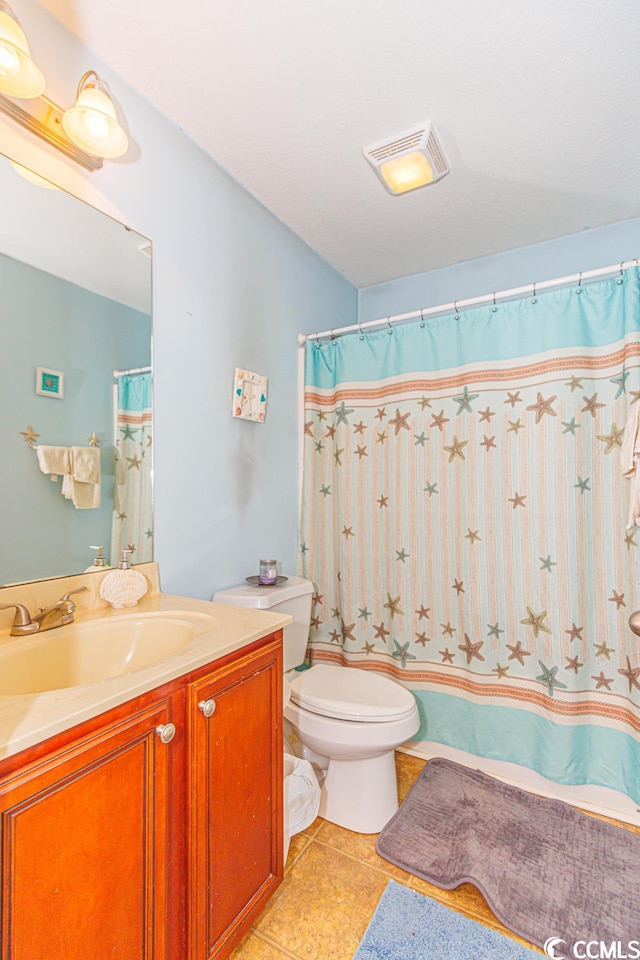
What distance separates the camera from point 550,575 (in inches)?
69.6

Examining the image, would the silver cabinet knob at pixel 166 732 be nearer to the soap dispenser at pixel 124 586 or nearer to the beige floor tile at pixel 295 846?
the soap dispenser at pixel 124 586

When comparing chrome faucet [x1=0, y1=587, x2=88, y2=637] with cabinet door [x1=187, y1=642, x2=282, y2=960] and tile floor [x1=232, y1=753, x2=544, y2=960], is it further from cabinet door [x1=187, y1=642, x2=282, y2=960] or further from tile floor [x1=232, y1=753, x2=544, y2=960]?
tile floor [x1=232, y1=753, x2=544, y2=960]

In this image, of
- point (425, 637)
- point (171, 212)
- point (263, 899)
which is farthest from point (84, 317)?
point (425, 637)

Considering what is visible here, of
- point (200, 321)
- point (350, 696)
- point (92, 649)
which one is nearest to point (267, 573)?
point (350, 696)

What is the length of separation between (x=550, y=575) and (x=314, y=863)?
1.29 metres

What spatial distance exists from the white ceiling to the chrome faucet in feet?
4.98

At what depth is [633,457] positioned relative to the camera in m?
1.55

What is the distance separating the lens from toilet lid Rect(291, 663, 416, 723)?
4.96 ft

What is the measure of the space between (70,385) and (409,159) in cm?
140

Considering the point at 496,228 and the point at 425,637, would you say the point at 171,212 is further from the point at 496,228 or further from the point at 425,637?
the point at 425,637

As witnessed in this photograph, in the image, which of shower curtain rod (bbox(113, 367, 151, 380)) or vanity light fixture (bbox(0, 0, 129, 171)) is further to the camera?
shower curtain rod (bbox(113, 367, 151, 380))

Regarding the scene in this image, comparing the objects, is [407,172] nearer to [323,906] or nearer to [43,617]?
[43,617]

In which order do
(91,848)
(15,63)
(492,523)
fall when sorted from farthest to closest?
(492,523) < (15,63) < (91,848)

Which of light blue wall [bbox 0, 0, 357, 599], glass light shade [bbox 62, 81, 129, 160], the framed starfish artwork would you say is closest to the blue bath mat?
light blue wall [bbox 0, 0, 357, 599]
